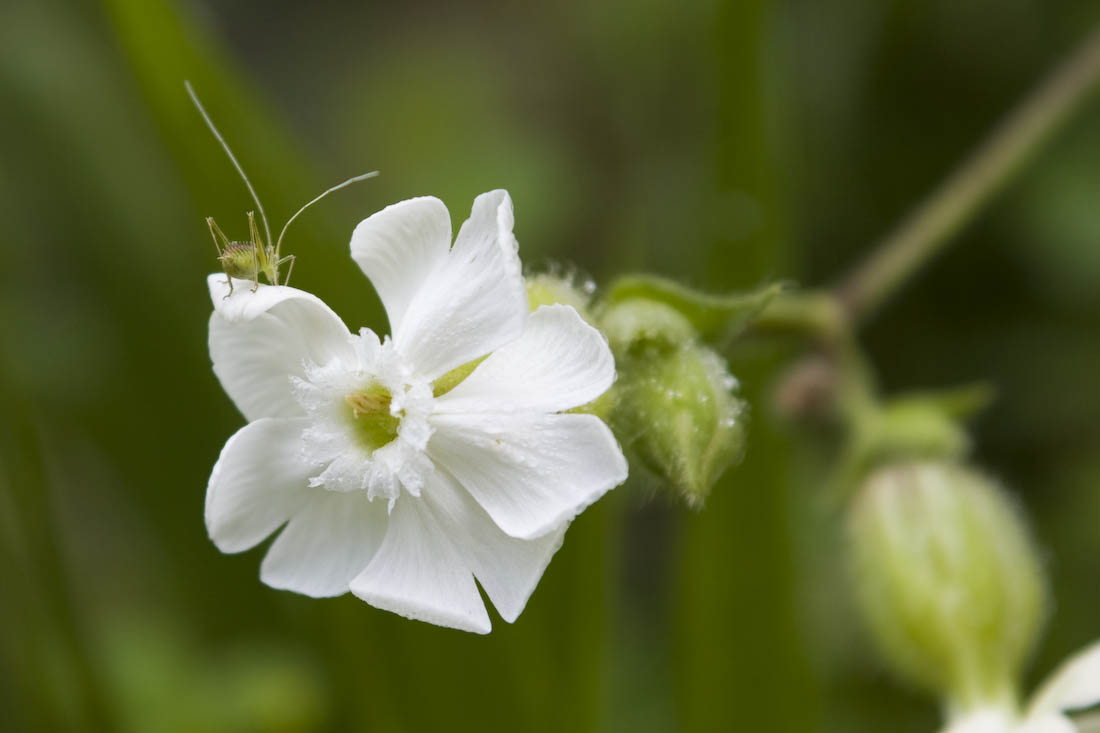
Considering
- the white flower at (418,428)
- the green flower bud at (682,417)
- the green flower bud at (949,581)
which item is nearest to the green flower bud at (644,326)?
the green flower bud at (682,417)

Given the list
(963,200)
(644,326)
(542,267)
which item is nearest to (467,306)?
(644,326)

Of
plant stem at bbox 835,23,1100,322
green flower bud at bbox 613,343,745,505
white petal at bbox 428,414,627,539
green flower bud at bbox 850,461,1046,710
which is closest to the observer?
white petal at bbox 428,414,627,539

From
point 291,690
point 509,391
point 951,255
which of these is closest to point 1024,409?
point 951,255

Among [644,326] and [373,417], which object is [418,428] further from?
[644,326]

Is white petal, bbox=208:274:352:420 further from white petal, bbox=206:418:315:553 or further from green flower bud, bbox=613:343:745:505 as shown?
green flower bud, bbox=613:343:745:505

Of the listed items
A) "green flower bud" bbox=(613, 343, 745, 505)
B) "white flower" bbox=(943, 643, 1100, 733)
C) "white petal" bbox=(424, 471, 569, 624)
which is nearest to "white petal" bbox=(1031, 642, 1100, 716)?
"white flower" bbox=(943, 643, 1100, 733)

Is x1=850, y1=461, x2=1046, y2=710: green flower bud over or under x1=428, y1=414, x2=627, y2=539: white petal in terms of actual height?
over

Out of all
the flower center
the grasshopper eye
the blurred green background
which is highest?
the blurred green background
